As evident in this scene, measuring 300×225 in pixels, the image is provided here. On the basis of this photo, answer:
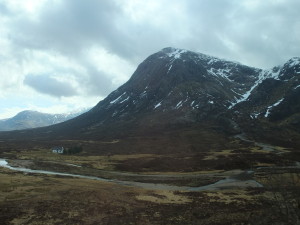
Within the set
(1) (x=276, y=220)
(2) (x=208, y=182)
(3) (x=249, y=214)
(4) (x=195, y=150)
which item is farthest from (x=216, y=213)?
(4) (x=195, y=150)

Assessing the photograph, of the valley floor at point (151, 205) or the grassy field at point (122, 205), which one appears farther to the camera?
the grassy field at point (122, 205)

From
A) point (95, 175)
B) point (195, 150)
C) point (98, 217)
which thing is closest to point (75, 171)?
point (95, 175)

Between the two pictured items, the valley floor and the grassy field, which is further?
the grassy field

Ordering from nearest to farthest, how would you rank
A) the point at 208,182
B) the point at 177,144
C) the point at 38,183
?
the point at 38,183 → the point at 208,182 → the point at 177,144

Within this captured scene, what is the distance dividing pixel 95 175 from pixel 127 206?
5018cm

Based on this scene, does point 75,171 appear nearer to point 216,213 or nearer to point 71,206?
point 71,206

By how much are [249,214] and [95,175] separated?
6228 cm

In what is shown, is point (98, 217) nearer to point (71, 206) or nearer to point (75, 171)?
point (71, 206)

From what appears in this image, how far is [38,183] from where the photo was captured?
222 feet

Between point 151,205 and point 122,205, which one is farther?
point 151,205

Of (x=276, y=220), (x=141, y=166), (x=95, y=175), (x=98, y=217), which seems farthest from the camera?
(x=141, y=166)

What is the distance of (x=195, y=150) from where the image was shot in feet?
559

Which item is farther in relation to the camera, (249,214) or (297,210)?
(249,214)

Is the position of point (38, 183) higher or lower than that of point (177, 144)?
lower
